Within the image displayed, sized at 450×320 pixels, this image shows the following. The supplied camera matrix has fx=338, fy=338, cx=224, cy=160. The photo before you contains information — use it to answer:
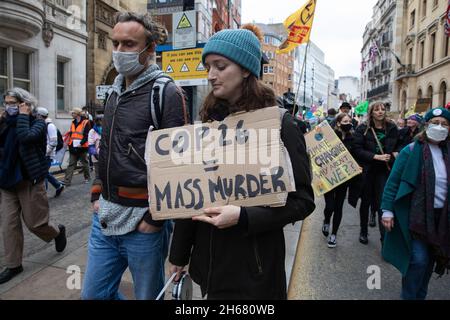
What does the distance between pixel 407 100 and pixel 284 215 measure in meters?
37.1

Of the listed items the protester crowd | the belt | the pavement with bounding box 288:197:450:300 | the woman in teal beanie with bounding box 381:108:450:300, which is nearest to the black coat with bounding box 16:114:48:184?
the protester crowd

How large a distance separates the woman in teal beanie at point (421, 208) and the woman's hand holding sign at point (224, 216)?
207 cm

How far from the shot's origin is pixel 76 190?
27.1ft

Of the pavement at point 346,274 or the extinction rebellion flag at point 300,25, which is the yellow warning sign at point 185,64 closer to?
the extinction rebellion flag at point 300,25

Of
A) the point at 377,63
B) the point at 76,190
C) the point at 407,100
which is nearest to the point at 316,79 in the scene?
the point at 377,63

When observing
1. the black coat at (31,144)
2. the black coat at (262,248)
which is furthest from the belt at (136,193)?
the black coat at (31,144)

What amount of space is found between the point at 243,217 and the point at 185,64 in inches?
210

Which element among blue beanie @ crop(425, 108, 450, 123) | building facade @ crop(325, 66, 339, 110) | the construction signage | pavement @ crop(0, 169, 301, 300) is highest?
building facade @ crop(325, 66, 339, 110)

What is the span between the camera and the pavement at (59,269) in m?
3.14

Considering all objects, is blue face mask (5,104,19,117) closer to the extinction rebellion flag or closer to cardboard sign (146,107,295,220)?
cardboard sign (146,107,295,220)

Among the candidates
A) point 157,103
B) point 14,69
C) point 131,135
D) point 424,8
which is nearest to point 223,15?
point 424,8

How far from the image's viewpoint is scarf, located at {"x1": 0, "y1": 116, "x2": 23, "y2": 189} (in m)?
3.47

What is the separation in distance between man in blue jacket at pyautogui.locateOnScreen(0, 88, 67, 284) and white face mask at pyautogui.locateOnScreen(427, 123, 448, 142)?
12.7 feet
